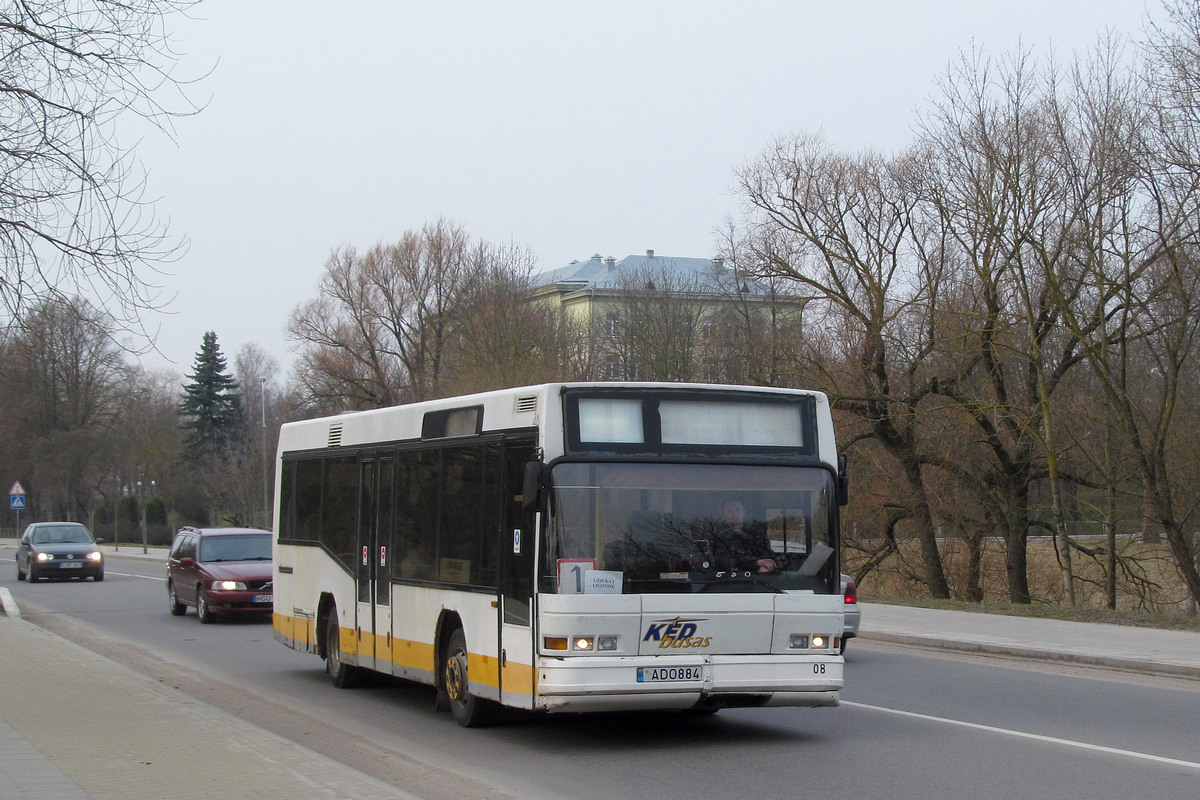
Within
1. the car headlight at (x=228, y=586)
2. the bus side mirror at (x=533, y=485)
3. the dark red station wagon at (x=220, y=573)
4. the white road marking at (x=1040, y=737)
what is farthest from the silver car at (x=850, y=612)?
the car headlight at (x=228, y=586)

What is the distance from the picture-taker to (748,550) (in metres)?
9.43

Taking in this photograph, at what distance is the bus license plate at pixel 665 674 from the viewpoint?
29.7ft

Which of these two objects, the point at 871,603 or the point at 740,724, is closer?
the point at 740,724

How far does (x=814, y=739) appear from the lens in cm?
991

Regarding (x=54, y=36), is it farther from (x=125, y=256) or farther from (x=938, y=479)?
(x=938, y=479)

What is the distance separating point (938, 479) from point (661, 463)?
83.0ft

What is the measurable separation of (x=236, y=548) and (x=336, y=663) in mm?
10803

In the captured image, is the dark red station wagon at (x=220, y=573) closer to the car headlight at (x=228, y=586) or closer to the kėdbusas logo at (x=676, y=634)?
the car headlight at (x=228, y=586)

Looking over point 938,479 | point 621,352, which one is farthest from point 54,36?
point 621,352

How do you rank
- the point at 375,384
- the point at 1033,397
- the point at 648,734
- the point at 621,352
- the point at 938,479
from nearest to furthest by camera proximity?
the point at 648,734, the point at 1033,397, the point at 938,479, the point at 621,352, the point at 375,384

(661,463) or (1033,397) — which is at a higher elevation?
(1033,397)

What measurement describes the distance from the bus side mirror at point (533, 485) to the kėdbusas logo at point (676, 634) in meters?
1.22

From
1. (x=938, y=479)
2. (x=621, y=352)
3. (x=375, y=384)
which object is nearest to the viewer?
(x=938, y=479)

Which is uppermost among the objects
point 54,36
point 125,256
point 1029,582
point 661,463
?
point 54,36
